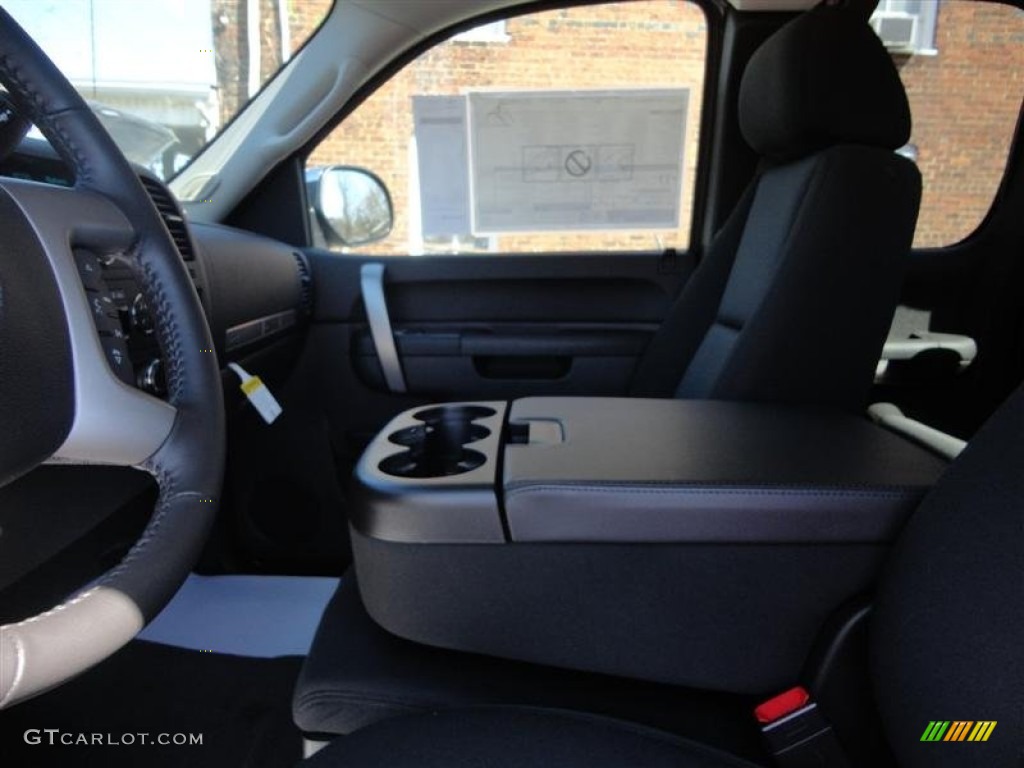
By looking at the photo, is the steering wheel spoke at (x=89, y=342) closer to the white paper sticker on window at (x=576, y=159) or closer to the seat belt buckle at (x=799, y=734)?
the seat belt buckle at (x=799, y=734)

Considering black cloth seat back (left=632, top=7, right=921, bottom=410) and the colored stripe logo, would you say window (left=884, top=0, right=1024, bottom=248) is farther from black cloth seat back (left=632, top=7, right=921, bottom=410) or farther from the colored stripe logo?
the colored stripe logo

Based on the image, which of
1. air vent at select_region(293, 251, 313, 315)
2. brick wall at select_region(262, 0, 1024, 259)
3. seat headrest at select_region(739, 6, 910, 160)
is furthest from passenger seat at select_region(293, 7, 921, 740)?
air vent at select_region(293, 251, 313, 315)

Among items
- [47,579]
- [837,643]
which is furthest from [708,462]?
[47,579]

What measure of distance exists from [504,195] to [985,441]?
1.40 m

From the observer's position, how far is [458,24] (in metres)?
1.83

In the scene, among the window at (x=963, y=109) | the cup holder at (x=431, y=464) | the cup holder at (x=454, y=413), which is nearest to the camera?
the cup holder at (x=431, y=464)

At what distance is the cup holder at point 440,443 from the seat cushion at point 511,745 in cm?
33

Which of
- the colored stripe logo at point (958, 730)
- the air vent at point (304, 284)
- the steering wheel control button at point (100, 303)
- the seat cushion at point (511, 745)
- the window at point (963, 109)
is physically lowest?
the seat cushion at point (511, 745)

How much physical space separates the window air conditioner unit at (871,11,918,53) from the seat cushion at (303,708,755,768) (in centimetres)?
167

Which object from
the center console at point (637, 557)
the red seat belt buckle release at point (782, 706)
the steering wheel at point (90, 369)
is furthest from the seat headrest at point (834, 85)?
the steering wheel at point (90, 369)

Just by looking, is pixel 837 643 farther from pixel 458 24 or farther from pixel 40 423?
pixel 458 24

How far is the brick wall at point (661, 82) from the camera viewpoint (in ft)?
6.11

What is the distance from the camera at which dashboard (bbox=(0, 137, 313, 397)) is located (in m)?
0.70

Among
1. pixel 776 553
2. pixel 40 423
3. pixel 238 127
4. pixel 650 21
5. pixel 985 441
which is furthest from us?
pixel 650 21
